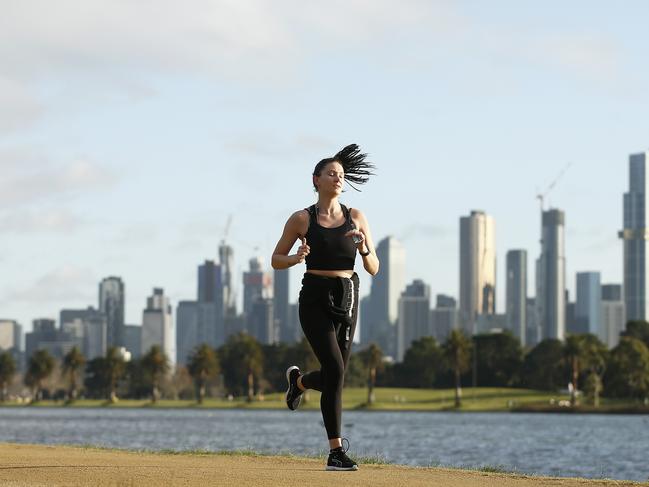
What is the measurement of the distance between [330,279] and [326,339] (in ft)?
2.34


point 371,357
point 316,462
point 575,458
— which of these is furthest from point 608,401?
point 316,462

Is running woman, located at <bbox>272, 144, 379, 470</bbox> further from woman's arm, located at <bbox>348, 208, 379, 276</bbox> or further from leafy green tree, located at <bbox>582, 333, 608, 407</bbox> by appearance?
leafy green tree, located at <bbox>582, 333, 608, 407</bbox>

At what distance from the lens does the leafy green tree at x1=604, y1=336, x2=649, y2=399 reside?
17438cm

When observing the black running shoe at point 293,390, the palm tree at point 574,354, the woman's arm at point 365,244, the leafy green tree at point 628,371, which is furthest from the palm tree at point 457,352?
the woman's arm at point 365,244

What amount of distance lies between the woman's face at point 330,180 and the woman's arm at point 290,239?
0.44 metres

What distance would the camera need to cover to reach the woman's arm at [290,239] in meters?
17.0

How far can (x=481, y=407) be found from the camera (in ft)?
617

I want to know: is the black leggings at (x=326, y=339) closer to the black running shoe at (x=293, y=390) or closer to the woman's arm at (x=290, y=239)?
the woman's arm at (x=290, y=239)

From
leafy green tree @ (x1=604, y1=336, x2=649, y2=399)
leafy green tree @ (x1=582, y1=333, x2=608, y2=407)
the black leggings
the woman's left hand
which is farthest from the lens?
leafy green tree @ (x1=582, y1=333, x2=608, y2=407)

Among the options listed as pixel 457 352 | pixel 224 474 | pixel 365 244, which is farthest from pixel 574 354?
pixel 224 474

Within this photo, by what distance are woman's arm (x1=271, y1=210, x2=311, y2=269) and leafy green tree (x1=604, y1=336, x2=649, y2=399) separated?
527ft

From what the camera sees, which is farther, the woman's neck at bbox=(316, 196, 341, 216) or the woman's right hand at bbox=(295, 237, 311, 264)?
the woman's neck at bbox=(316, 196, 341, 216)

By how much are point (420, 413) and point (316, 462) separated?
17048 cm

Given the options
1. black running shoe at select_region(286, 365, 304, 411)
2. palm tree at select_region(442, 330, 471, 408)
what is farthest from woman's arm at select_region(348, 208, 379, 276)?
palm tree at select_region(442, 330, 471, 408)
